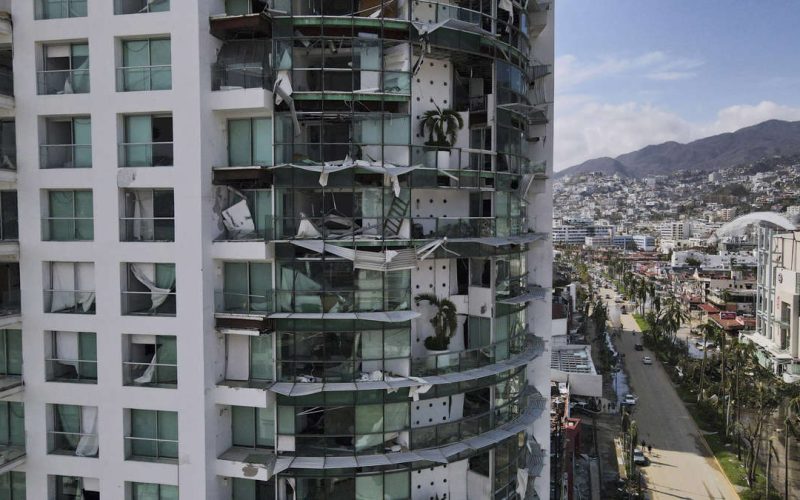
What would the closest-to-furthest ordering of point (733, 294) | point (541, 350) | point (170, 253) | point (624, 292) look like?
point (170, 253)
point (541, 350)
point (733, 294)
point (624, 292)

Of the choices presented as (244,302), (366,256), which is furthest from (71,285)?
(366,256)

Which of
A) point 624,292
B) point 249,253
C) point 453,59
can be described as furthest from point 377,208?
point 624,292

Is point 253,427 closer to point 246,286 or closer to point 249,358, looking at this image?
point 249,358

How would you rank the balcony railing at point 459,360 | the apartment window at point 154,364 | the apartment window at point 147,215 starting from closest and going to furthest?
the apartment window at point 147,215
the apartment window at point 154,364
the balcony railing at point 459,360

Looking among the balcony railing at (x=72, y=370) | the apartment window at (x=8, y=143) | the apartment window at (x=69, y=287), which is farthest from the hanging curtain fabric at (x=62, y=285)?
the apartment window at (x=8, y=143)

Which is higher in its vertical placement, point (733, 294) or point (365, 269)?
point (365, 269)

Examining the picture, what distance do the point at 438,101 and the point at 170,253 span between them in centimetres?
973

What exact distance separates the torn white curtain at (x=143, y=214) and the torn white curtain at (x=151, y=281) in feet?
2.88

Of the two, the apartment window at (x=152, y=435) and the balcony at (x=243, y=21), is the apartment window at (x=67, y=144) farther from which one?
the apartment window at (x=152, y=435)

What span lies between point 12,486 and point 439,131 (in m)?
18.0

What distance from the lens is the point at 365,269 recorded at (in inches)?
677

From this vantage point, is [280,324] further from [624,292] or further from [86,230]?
[624,292]

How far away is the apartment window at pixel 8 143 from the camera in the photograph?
18.1 metres

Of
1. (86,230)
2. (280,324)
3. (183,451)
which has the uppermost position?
(86,230)
